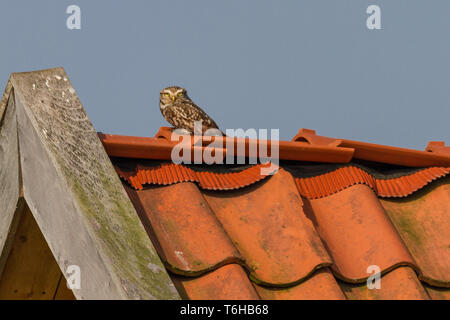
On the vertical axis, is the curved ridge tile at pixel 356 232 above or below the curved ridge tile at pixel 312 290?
above

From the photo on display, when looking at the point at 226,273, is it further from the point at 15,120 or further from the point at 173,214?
the point at 15,120

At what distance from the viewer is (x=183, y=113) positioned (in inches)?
261

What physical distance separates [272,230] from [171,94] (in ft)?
12.4

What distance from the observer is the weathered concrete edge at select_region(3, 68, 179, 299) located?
282 cm

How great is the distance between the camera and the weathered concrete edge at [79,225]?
2.82m

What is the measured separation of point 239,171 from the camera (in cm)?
397

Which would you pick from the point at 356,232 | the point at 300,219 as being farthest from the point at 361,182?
the point at 300,219

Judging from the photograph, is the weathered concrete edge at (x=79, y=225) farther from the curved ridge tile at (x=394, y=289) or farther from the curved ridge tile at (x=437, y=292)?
the curved ridge tile at (x=437, y=292)

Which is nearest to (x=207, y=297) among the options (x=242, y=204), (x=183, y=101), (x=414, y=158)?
(x=242, y=204)

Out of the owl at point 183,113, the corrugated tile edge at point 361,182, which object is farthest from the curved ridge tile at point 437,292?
the owl at point 183,113

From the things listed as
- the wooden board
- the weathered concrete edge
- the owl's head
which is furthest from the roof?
the owl's head

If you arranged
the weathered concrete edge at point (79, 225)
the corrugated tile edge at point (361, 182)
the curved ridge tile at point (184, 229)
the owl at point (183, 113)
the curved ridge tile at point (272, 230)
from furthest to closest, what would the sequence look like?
the owl at point (183, 113), the corrugated tile edge at point (361, 182), the curved ridge tile at point (272, 230), the curved ridge tile at point (184, 229), the weathered concrete edge at point (79, 225)

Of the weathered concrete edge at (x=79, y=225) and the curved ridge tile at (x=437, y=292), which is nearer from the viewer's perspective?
the weathered concrete edge at (x=79, y=225)

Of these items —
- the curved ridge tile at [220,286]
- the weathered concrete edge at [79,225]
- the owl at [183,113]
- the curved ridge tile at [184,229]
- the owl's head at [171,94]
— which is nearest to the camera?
the weathered concrete edge at [79,225]
